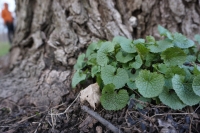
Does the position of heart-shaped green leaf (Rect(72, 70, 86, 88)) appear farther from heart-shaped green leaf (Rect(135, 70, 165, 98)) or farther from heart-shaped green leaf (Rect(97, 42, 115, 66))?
heart-shaped green leaf (Rect(135, 70, 165, 98))

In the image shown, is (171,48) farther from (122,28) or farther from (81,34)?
(81,34)

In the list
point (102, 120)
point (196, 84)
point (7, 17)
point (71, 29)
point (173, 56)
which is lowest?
point (102, 120)

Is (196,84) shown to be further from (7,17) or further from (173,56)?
(7,17)

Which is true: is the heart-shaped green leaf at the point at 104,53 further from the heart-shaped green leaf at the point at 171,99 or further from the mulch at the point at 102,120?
the heart-shaped green leaf at the point at 171,99

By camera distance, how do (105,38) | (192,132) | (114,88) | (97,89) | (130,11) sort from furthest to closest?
(130,11) < (105,38) < (97,89) < (114,88) < (192,132)

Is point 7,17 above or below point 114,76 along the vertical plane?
above

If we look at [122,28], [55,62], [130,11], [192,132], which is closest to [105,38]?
[122,28]

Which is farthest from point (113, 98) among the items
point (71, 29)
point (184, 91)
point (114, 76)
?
point (71, 29)
